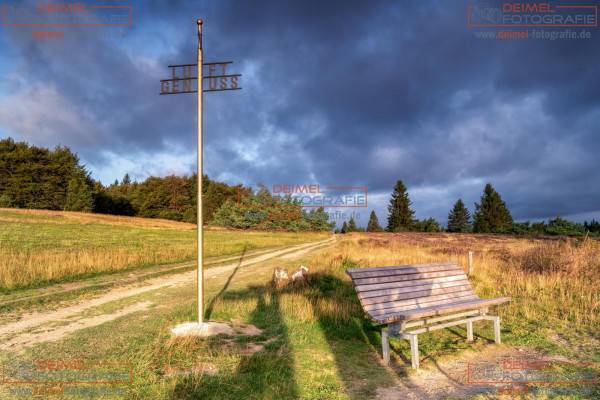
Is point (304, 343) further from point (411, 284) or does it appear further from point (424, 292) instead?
point (424, 292)

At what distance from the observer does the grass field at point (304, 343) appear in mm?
4457

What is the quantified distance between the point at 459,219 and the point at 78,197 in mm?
68660

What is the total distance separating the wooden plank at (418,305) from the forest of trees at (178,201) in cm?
4097

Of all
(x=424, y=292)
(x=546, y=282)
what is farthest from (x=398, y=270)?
(x=546, y=282)

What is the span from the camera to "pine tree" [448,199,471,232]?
231ft

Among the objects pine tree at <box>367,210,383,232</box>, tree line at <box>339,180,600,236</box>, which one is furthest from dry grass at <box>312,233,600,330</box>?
pine tree at <box>367,210,383,232</box>

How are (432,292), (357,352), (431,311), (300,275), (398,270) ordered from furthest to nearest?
1. (300,275)
2. (432,292)
3. (398,270)
4. (357,352)
5. (431,311)

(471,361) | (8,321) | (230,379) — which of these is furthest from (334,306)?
(8,321)

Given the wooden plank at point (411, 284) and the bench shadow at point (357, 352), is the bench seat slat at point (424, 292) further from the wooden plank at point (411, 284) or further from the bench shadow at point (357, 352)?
the bench shadow at point (357, 352)

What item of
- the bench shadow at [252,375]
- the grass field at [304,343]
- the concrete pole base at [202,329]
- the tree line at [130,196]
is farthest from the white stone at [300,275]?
the tree line at [130,196]

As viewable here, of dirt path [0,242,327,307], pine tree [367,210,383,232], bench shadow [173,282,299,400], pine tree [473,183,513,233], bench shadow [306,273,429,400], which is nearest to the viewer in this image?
bench shadow [173,282,299,400]

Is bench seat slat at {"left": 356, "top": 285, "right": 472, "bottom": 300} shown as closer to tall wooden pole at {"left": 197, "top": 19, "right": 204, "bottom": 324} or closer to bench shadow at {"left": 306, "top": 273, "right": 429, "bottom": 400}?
bench shadow at {"left": 306, "top": 273, "right": 429, "bottom": 400}

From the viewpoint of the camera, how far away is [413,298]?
6.27 m

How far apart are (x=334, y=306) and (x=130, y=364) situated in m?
4.47
